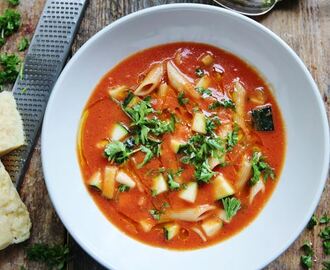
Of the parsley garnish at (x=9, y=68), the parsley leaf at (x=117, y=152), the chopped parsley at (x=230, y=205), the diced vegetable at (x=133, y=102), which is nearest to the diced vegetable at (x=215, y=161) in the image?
the chopped parsley at (x=230, y=205)

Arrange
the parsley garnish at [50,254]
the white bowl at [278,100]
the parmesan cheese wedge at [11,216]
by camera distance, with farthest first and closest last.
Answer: the parsley garnish at [50,254] → the parmesan cheese wedge at [11,216] → the white bowl at [278,100]

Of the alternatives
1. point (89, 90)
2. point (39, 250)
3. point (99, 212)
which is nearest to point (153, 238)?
point (99, 212)

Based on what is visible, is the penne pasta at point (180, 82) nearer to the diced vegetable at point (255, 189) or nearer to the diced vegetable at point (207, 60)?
the diced vegetable at point (207, 60)

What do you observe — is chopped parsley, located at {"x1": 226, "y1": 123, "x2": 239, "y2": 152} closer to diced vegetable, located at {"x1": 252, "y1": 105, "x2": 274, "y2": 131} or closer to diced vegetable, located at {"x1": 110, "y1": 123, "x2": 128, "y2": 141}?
diced vegetable, located at {"x1": 252, "y1": 105, "x2": 274, "y2": 131}

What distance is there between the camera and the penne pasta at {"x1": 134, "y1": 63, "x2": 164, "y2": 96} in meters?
4.34

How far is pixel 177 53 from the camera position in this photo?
4.44m

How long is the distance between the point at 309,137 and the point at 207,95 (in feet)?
2.59

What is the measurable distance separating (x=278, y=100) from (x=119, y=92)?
1.17 meters

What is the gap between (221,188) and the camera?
4246 mm

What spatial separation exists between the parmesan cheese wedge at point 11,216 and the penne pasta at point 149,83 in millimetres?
1145

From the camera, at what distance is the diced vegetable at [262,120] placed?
4.33 metres

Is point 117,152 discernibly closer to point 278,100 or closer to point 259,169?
point 259,169

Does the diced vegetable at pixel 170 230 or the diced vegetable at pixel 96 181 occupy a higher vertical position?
the diced vegetable at pixel 96 181

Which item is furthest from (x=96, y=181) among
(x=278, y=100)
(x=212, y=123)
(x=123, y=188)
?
(x=278, y=100)
